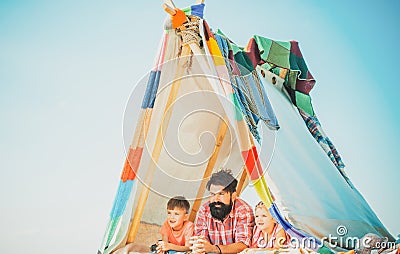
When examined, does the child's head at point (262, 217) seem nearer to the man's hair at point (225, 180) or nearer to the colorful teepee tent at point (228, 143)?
the colorful teepee tent at point (228, 143)

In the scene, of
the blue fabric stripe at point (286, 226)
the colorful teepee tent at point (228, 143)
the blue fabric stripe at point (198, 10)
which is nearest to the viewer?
the blue fabric stripe at point (286, 226)

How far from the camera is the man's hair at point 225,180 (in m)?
3.15

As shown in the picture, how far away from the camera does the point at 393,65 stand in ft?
15.6

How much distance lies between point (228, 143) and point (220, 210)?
71 centimetres

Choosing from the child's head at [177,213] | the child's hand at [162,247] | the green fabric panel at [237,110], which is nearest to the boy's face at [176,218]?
the child's head at [177,213]

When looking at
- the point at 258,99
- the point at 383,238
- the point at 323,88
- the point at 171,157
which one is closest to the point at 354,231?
the point at 383,238

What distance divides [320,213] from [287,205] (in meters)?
0.24

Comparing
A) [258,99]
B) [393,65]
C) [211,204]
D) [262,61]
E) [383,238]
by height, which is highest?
[393,65]

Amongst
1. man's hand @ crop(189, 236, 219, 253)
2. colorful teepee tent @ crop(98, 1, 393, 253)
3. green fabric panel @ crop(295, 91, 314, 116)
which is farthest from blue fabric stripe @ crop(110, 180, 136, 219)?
green fabric panel @ crop(295, 91, 314, 116)

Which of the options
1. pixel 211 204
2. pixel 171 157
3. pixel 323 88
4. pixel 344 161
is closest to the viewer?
pixel 211 204

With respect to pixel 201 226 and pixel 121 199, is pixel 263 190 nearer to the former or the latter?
pixel 201 226

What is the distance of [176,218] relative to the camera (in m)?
3.11

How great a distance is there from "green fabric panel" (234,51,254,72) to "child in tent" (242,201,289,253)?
936 millimetres

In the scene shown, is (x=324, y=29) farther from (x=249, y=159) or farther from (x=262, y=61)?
(x=249, y=159)
